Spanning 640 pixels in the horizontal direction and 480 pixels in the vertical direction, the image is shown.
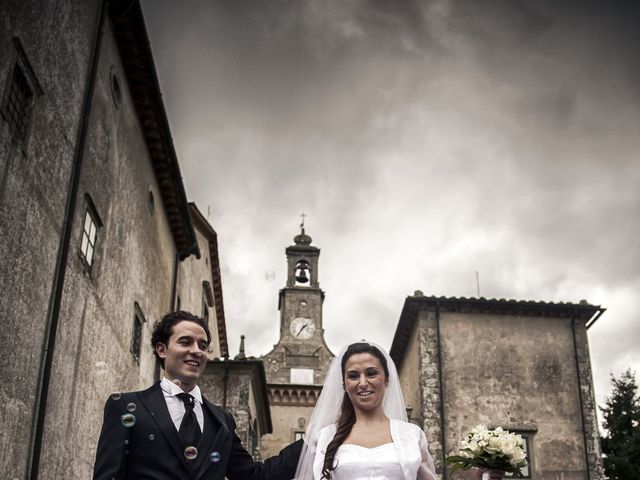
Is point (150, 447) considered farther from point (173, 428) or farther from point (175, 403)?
point (175, 403)

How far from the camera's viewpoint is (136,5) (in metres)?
13.6

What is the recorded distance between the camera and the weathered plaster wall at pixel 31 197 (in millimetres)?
8562

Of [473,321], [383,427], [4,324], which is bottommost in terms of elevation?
[383,427]

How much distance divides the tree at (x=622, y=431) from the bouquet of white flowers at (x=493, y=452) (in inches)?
1115

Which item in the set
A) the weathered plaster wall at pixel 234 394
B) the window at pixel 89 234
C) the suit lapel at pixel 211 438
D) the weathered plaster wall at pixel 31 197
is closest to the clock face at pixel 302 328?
the weathered plaster wall at pixel 234 394

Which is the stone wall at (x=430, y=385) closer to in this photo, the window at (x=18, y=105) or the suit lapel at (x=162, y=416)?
the window at (x=18, y=105)

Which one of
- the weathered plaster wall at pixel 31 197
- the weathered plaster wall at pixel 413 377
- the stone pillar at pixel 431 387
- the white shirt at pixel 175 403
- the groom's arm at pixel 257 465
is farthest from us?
the weathered plaster wall at pixel 413 377

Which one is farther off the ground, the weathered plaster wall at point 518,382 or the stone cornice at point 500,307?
the stone cornice at point 500,307

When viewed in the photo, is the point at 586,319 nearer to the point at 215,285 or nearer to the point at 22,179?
the point at 215,285

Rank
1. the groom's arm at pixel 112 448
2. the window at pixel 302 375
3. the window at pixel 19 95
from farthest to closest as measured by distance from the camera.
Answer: the window at pixel 302 375 < the window at pixel 19 95 < the groom's arm at pixel 112 448

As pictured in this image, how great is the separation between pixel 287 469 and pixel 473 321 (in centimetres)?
2112

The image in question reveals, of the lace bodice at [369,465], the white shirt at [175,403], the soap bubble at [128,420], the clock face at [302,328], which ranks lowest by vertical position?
the lace bodice at [369,465]

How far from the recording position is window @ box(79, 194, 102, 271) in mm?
11974

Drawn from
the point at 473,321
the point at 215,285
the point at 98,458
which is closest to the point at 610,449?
the point at 473,321
